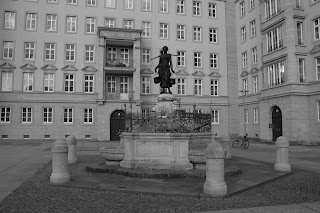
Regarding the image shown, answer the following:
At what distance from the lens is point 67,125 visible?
114 ft

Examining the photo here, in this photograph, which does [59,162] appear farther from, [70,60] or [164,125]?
[70,60]

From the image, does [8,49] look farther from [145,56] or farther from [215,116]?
[215,116]

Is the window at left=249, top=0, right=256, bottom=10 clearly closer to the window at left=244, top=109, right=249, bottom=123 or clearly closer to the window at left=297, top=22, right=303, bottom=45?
the window at left=297, top=22, right=303, bottom=45

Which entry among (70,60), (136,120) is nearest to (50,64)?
(70,60)

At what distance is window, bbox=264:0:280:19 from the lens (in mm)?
31141

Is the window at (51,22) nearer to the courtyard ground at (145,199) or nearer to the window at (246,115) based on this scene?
the window at (246,115)

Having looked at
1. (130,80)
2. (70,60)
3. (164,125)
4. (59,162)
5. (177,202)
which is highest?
(70,60)

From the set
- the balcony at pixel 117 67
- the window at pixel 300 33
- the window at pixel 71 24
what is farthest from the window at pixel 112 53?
the window at pixel 300 33

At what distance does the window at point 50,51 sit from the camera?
3533 centimetres

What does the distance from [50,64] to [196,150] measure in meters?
28.8

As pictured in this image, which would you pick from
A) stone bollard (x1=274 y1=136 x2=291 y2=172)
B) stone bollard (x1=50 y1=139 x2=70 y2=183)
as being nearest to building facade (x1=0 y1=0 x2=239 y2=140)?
stone bollard (x1=274 y1=136 x2=291 y2=172)

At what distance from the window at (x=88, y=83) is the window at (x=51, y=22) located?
6.83 meters

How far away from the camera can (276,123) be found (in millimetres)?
31031

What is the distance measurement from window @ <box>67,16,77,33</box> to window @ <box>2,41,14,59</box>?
6.72 meters
